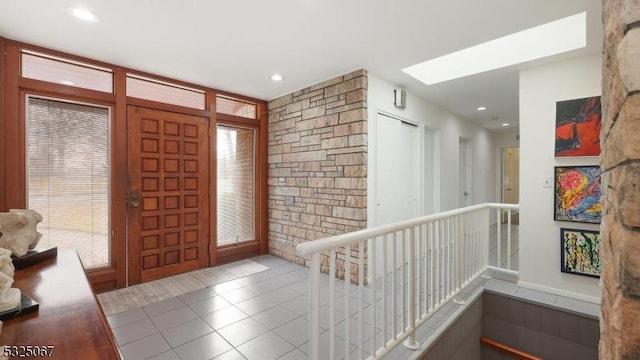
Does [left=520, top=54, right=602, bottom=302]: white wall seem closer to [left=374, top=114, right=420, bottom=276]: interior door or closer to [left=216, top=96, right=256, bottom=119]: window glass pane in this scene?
[left=374, top=114, right=420, bottom=276]: interior door

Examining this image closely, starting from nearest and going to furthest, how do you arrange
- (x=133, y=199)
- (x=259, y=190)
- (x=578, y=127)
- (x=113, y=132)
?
(x=578, y=127) < (x=113, y=132) < (x=133, y=199) < (x=259, y=190)

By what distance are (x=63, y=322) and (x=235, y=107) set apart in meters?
3.60

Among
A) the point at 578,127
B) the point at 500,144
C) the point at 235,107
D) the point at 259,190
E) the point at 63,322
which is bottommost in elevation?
the point at 63,322

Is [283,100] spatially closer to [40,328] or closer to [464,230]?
[464,230]

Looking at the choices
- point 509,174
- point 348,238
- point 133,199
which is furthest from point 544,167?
point 509,174

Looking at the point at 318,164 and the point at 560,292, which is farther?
the point at 318,164

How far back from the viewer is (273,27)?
2.32 metres

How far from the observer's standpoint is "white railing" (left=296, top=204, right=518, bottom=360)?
147cm

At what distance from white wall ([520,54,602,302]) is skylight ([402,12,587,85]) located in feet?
0.82

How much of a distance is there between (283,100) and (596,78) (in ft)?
11.8

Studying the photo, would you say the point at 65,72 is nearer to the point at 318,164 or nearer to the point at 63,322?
the point at 318,164

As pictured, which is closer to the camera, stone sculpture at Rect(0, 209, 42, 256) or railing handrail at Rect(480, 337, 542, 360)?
stone sculpture at Rect(0, 209, 42, 256)

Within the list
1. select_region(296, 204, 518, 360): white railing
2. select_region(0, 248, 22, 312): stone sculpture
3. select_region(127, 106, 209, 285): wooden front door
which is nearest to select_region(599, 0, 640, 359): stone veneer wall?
select_region(296, 204, 518, 360): white railing

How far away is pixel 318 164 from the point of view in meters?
3.66
